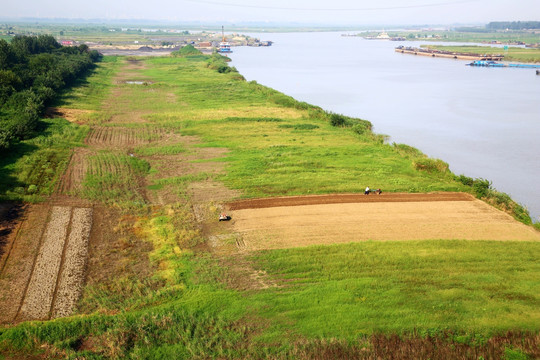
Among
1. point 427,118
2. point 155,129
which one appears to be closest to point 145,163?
point 155,129

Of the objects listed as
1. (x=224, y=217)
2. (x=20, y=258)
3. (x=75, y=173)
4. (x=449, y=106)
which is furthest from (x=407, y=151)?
A: (x=20, y=258)

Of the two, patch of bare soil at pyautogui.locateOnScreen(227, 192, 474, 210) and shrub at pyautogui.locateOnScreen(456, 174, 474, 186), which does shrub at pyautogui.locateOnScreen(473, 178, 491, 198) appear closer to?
patch of bare soil at pyautogui.locateOnScreen(227, 192, 474, 210)

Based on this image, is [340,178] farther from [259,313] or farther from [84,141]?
[84,141]

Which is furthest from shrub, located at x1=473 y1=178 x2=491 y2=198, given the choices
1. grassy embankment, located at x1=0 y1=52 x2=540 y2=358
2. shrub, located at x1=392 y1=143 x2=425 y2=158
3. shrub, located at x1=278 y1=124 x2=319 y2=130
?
shrub, located at x1=278 y1=124 x2=319 y2=130

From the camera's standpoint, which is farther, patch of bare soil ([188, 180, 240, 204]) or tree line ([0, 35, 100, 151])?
tree line ([0, 35, 100, 151])

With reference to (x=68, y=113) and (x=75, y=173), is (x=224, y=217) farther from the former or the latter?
(x=68, y=113)
